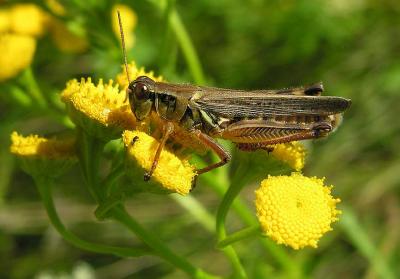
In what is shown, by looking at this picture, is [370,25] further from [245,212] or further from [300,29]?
[245,212]

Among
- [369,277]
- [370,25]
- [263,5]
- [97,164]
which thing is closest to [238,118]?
[97,164]

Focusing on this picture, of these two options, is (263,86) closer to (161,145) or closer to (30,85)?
(30,85)

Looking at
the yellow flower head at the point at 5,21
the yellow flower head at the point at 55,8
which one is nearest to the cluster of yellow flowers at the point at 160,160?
the yellow flower head at the point at 55,8

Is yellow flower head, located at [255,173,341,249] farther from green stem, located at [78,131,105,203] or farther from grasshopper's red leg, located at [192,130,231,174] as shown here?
green stem, located at [78,131,105,203]

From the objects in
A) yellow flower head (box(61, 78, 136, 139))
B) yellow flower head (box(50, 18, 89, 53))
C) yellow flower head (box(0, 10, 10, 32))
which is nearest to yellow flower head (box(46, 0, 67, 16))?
yellow flower head (box(50, 18, 89, 53))

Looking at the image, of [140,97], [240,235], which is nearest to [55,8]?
[140,97]

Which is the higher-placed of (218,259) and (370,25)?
(370,25)

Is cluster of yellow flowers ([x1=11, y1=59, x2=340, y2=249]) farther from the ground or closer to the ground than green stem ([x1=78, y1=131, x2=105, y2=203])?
farther from the ground
